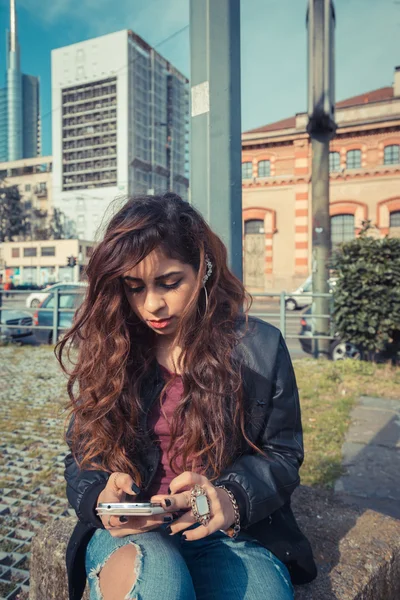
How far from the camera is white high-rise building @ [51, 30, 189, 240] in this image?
7775cm

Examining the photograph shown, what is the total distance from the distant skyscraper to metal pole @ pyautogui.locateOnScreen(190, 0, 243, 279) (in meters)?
147

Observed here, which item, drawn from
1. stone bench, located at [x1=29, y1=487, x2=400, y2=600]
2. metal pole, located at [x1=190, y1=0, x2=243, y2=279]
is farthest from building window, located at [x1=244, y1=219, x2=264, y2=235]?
stone bench, located at [x1=29, y1=487, x2=400, y2=600]

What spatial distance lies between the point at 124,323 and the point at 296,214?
25907 mm

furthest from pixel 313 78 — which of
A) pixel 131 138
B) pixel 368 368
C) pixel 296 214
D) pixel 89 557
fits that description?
pixel 131 138

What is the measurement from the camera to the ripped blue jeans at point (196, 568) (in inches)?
48.4

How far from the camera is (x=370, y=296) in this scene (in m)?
7.39

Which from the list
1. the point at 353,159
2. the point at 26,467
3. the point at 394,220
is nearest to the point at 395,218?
the point at 394,220

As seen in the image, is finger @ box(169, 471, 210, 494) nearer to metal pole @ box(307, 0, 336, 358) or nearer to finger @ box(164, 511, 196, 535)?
finger @ box(164, 511, 196, 535)

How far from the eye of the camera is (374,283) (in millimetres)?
7422

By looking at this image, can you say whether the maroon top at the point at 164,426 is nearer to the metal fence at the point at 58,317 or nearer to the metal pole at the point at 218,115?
the metal pole at the point at 218,115

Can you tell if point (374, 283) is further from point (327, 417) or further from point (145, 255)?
point (145, 255)

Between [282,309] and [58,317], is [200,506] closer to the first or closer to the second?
[282,309]

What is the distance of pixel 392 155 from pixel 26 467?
25.9 m

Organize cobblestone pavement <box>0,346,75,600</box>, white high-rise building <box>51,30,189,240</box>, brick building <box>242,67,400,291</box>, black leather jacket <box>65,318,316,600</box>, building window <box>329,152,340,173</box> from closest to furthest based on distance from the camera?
black leather jacket <box>65,318,316,600</box> → cobblestone pavement <box>0,346,75,600</box> → brick building <box>242,67,400,291</box> → building window <box>329,152,340,173</box> → white high-rise building <box>51,30,189,240</box>
